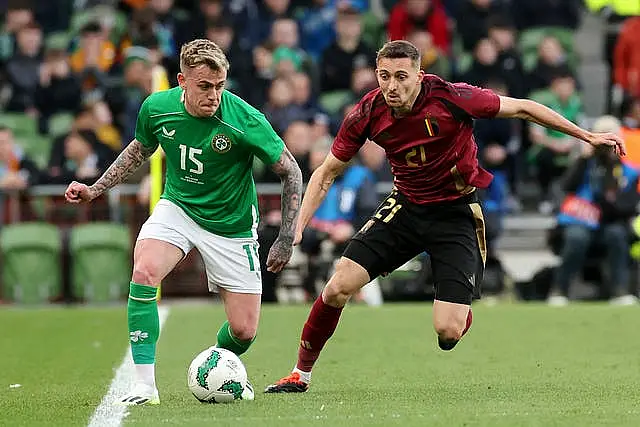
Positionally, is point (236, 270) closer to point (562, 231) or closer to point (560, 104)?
point (562, 231)

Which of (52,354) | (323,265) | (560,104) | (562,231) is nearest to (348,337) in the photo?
(52,354)

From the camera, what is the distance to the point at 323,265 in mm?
16078

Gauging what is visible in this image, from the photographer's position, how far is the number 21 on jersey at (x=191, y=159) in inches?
323

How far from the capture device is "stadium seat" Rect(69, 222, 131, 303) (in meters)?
16.5

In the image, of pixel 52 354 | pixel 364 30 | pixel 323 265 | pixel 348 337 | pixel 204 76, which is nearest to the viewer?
pixel 204 76

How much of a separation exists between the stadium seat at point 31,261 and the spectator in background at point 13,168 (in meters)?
0.58

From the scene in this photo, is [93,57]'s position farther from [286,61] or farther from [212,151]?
[212,151]

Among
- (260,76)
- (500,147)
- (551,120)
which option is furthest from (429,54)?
(551,120)

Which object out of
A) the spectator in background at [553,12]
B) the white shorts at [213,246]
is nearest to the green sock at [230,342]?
the white shorts at [213,246]

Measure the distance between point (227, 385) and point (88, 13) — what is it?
12.9m

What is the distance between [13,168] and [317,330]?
9289mm

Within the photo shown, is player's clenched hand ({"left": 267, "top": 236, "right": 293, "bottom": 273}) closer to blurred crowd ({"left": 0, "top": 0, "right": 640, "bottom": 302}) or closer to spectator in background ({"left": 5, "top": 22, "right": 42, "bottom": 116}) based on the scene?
blurred crowd ({"left": 0, "top": 0, "right": 640, "bottom": 302})

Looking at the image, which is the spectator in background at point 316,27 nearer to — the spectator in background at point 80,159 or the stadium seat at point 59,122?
the stadium seat at point 59,122

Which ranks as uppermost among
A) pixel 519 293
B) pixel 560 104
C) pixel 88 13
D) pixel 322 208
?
pixel 88 13
